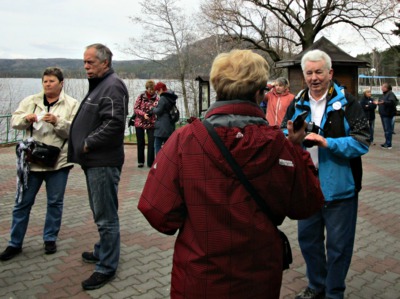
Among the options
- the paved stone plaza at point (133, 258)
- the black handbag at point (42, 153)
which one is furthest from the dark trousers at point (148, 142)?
the black handbag at point (42, 153)

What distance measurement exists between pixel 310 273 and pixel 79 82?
20853mm

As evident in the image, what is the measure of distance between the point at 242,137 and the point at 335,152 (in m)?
1.27

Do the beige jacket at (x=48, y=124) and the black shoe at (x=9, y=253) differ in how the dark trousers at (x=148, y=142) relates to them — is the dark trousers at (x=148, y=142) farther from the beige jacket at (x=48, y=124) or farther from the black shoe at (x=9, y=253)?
the black shoe at (x=9, y=253)

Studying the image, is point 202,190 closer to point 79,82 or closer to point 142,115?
point 142,115

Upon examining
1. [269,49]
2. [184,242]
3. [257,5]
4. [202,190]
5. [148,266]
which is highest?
[257,5]

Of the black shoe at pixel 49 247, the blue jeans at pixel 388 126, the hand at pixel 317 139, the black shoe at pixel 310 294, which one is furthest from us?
the blue jeans at pixel 388 126

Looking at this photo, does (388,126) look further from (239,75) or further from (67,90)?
(67,90)

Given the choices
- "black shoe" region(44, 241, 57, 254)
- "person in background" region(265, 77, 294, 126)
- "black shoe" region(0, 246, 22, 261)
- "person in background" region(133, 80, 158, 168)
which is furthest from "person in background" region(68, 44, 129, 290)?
"person in background" region(133, 80, 158, 168)

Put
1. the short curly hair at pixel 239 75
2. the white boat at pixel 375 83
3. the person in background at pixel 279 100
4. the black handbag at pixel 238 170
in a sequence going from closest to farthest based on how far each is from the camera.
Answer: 1. the black handbag at pixel 238 170
2. the short curly hair at pixel 239 75
3. the person in background at pixel 279 100
4. the white boat at pixel 375 83

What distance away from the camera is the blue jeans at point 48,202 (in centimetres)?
412

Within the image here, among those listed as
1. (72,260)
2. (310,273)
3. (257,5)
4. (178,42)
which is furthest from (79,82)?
(310,273)

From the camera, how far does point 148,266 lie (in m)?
4.04

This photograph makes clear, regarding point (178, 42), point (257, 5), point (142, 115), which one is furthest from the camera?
point (178, 42)

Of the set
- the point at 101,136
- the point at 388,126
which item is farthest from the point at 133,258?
the point at 388,126
